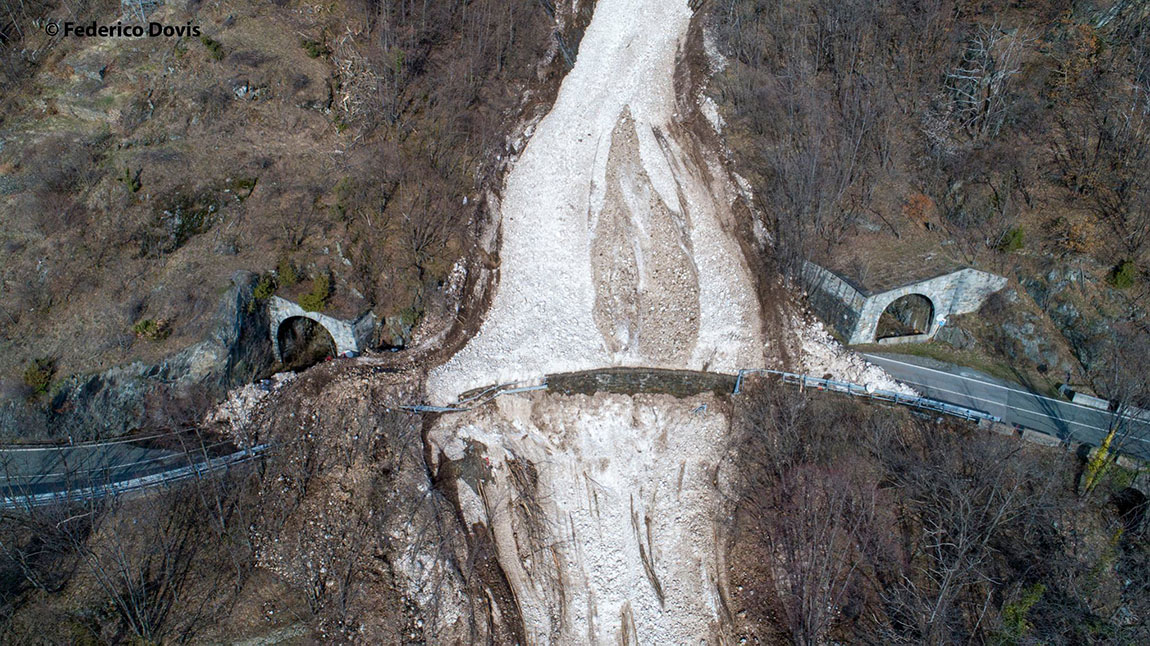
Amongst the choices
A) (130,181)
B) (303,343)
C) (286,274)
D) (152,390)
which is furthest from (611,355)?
(130,181)

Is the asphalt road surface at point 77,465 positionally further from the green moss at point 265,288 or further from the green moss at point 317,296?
the green moss at point 317,296

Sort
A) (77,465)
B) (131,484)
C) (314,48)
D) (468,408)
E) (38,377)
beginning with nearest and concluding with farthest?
(131,484) < (77,465) < (38,377) < (468,408) < (314,48)

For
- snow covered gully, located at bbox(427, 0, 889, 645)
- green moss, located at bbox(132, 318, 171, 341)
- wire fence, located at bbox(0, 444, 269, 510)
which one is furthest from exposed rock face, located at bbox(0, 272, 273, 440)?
snow covered gully, located at bbox(427, 0, 889, 645)

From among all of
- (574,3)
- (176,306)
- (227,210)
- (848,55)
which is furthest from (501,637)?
(574,3)

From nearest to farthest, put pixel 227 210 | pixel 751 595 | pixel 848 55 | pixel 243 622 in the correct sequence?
pixel 243 622 < pixel 751 595 < pixel 227 210 < pixel 848 55

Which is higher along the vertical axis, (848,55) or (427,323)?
(848,55)

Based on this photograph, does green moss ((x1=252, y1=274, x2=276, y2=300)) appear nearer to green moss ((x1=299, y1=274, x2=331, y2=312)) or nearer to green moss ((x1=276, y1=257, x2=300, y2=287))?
green moss ((x1=276, y1=257, x2=300, y2=287))

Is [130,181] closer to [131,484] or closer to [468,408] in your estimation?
[131,484]

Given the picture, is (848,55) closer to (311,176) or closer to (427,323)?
(427,323)
